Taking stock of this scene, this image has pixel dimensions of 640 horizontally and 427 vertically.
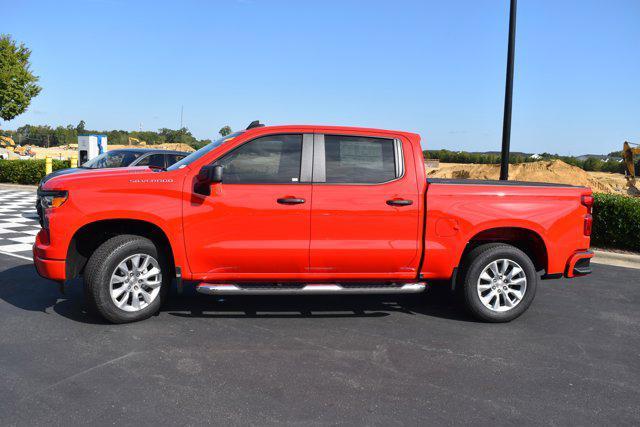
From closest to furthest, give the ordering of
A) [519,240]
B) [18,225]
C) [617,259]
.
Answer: [519,240] → [617,259] → [18,225]

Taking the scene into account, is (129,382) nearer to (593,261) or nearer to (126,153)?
(593,261)

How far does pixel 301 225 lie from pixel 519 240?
2426 mm

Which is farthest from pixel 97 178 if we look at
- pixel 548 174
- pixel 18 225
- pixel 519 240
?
pixel 548 174

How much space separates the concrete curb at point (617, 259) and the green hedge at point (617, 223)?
41 centimetres

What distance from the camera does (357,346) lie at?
462cm

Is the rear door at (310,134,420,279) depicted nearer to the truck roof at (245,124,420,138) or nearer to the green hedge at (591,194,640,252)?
the truck roof at (245,124,420,138)

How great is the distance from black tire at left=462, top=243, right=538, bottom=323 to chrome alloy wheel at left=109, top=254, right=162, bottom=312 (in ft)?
9.96

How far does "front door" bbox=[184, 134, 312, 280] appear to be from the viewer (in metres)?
4.93

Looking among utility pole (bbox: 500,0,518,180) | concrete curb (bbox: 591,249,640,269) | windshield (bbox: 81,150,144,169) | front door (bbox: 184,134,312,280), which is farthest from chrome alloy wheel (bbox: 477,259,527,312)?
windshield (bbox: 81,150,144,169)

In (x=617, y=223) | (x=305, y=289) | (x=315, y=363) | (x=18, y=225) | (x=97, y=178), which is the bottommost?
(x=315, y=363)

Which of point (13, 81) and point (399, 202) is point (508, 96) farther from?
point (13, 81)

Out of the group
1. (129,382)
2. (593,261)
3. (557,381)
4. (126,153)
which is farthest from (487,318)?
(126,153)

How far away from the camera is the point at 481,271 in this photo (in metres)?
5.31

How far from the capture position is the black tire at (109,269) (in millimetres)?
4820
